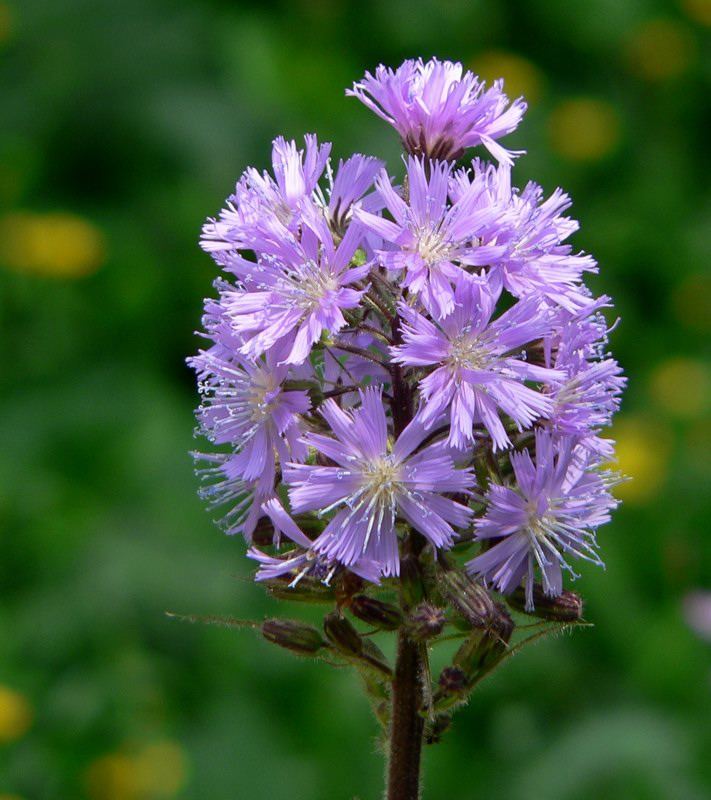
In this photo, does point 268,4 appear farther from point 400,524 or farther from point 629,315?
point 400,524

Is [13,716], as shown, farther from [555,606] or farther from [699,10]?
[699,10]

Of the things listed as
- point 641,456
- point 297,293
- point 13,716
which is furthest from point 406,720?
point 641,456

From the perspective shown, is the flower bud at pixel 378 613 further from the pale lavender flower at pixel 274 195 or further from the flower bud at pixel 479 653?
the pale lavender flower at pixel 274 195

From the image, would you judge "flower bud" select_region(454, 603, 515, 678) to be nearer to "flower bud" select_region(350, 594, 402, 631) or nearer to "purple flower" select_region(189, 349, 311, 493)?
"flower bud" select_region(350, 594, 402, 631)

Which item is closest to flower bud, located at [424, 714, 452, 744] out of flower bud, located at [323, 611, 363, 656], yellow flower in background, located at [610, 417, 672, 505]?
flower bud, located at [323, 611, 363, 656]

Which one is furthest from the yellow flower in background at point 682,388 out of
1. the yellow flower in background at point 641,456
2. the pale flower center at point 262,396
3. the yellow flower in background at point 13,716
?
the pale flower center at point 262,396
